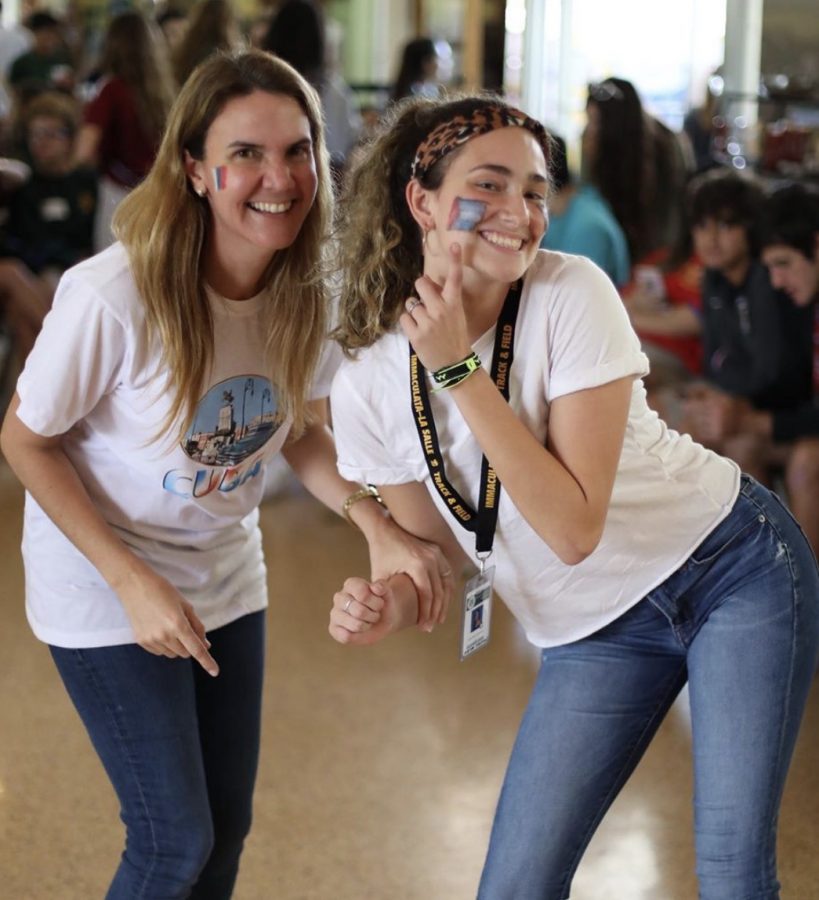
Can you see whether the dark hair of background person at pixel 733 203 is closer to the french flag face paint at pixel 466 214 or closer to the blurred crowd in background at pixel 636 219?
the blurred crowd in background at pixel 636 219

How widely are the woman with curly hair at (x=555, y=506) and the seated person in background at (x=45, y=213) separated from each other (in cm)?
425

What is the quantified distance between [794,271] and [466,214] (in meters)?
2.29

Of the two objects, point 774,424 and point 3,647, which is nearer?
point 3,647

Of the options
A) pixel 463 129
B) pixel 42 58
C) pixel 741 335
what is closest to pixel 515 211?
pixel 463 129

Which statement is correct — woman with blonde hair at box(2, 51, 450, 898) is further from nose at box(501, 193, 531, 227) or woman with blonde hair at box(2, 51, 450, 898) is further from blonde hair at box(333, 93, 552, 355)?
nose at box(501, 193, 531, 227)

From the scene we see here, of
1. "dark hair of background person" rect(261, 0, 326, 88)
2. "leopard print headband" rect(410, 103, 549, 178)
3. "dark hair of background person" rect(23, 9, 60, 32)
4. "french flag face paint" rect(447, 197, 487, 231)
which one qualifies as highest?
"leopard print headband" rect(410, 103, 549, 178)

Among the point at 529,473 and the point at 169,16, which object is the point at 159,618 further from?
the point at 169,16

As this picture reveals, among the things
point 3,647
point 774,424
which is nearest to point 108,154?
point 3,647

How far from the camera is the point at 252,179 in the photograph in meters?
Answer: 1.69

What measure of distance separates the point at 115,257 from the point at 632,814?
63.9 inches

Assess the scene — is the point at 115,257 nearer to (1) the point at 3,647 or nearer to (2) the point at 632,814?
(2) the point at 632,814

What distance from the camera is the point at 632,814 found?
2.65 meters

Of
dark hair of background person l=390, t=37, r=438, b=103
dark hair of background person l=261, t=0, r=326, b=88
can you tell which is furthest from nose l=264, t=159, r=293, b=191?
dark hair of background person l=390, t=37, r=438, b=103

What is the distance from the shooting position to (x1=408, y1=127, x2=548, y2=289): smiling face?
157cm
